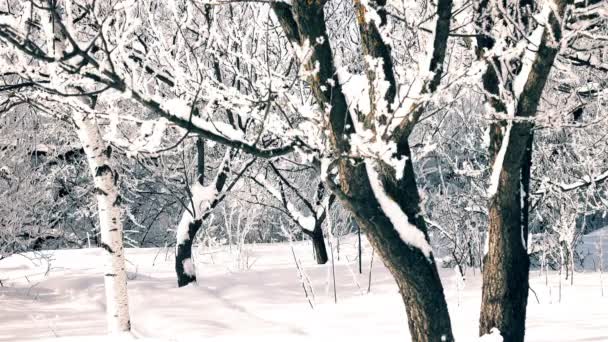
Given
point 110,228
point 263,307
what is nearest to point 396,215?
point 110,228

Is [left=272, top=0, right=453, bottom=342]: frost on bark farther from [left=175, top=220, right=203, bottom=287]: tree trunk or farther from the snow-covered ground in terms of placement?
[left=175, top=220, right=203, bottom=287]: tree trunk

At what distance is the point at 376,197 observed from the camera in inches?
162

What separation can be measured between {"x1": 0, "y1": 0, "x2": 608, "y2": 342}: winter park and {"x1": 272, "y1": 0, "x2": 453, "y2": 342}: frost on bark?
12 mm

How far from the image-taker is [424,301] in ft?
14.3

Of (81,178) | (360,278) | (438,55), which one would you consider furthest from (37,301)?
(81,178)

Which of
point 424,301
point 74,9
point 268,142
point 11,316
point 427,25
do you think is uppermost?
point 74,9

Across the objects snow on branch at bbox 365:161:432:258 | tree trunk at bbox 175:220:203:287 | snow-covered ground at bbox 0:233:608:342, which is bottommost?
snow-covered ground at bbox 0:233:608:342

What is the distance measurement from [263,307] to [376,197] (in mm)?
4821

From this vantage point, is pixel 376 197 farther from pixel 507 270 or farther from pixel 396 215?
pixel 507 270

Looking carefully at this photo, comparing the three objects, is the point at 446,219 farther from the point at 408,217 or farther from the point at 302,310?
the point at 408,217

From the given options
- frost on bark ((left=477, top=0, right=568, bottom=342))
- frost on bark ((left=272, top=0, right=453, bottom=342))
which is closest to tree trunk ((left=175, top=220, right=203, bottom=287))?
frost on bark ((left=477, top=0, right=568, bottom=342))

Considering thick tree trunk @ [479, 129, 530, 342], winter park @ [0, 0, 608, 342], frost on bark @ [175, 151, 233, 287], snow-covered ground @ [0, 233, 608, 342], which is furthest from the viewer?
frost on bark @ [175, 151, 233, 287]

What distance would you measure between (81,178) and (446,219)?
9393 millimetres

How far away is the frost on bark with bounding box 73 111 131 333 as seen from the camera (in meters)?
6.68
